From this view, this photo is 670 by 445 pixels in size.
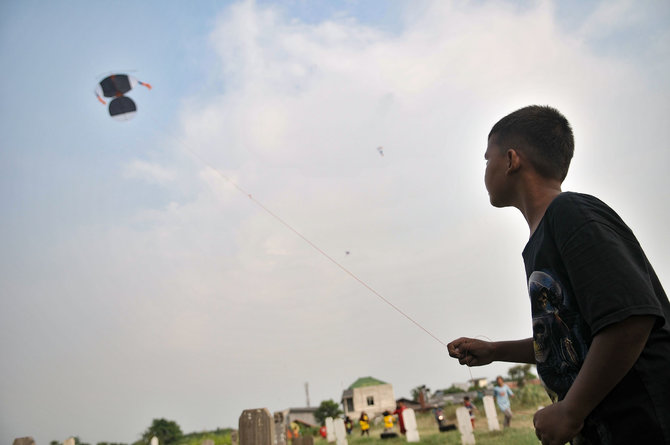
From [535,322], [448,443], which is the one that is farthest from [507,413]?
[535,322]

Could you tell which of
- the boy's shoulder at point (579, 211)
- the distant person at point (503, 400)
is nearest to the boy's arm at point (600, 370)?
the boy's shoulder at point (579, 211)

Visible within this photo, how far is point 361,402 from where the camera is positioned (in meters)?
47.2

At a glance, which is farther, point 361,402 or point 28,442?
point 361,402

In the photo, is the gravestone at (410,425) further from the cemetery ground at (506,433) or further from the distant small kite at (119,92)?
the distant small kite at (119,92)

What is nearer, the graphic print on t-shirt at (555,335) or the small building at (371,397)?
the graphic print on t-shirt at (555,335)

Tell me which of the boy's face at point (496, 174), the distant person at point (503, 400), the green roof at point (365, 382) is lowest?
the distant person at point (503, 400)

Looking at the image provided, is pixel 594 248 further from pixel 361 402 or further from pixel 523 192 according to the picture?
pixel 361 402

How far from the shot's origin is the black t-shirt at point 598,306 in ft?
4.06

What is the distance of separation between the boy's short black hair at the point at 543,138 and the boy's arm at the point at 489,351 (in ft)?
2.57

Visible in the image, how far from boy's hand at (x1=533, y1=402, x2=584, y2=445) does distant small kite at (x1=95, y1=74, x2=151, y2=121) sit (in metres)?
7.43

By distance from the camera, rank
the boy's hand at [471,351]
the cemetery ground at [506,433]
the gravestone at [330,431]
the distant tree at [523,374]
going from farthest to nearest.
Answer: the distant tree at [523,374], the gravestone at [330,431], the cemetery ground at [506,433], the boy's hand at [471,351]

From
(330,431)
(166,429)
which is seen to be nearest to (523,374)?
(330,431)

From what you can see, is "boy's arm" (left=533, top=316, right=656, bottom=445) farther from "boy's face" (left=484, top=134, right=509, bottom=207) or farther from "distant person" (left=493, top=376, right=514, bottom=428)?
"distant person" (left=493, top=376, right=514, bottom=428)

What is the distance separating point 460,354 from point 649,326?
1003mm
